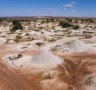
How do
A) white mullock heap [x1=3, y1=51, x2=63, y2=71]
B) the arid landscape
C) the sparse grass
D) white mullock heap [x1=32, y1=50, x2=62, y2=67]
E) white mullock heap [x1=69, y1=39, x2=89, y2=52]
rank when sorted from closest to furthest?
1. the arid landscape
2. the sparse grass
3. white mullock heap [x1=3, y1=51, x2=63, y2=71]
4. white mullock heap [x1=32, y1=50, x2=62, y2=67]
5. white mullock heap [x1=69, y1=39, x2=89, y2=52]

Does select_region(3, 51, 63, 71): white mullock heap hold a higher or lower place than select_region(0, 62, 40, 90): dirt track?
higher

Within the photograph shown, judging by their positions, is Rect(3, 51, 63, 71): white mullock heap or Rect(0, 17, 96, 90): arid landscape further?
Rect(3, 51, 63, 71): white mullock heap

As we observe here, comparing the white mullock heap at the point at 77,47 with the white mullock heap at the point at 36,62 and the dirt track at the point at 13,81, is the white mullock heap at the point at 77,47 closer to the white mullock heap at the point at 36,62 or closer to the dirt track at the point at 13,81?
the white mullock heap at the point at 36,62

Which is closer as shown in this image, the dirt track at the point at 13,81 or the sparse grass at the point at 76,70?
the dirt track at the point at 13,81

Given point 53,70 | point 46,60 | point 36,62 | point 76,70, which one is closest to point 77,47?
point 46,60

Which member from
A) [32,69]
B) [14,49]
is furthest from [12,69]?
[14,49]

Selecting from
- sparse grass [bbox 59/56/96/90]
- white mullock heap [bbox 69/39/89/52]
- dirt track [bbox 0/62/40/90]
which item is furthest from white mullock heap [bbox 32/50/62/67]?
white mullock heap [bbox 69/39/89/52]

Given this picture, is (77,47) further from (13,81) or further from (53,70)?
(13,81)

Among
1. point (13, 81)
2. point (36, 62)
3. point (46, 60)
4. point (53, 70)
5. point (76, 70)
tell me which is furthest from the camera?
point (46, 60)

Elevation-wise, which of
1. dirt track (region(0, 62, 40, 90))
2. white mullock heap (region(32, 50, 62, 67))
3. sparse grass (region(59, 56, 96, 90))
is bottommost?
dirt track (region(0, 62, 40, 90))

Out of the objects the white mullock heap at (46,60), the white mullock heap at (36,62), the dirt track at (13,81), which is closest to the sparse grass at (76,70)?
the white mullock heap at (46,60)

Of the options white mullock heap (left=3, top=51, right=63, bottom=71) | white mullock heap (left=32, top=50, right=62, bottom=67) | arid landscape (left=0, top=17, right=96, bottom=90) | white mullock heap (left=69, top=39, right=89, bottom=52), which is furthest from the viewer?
white mullock heap (left=69, top=39, right=89, bottom=52)

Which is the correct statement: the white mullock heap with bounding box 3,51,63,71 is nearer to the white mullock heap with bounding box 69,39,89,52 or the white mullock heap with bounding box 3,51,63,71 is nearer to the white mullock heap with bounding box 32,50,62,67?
the white mullock heap with bounding box 32,50,62,67

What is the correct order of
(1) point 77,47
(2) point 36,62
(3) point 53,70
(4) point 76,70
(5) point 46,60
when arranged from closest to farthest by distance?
(4) point 76,70
(3) point 53,70
(2) point 36,62
(5) point 46,60
(1) point 77,47
